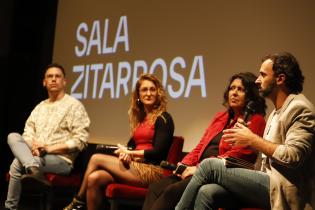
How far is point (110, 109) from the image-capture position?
5.38 meters

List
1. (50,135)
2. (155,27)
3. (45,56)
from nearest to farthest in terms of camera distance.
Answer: (50,135) → (155,27) → (45,56)

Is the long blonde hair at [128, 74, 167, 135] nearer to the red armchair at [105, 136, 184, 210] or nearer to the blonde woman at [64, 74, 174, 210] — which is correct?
the blonde woman at [64, 74, 174, 210]

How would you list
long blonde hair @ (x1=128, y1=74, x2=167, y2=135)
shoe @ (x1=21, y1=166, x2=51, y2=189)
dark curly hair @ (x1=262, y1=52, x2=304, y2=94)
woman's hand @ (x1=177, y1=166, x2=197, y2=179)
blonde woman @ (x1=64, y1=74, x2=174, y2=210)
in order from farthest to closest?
shoe @ (x1=21, y1=166, x2=51, y2=189) < long blonde hair @ (x1=128, y1=74, x2=167, y2=135) < blonde woman @ (x1=64, y1=74, x2=174, y2=210) < woman's hand @ (x1=177, y1=166, x2=197, y2=179) < dark curly hair @ (x1=262, y1=52, x2=304, y2=94)

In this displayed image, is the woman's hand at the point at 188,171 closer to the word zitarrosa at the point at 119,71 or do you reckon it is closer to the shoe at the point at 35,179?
the word zitarrosa at the point at 119,71

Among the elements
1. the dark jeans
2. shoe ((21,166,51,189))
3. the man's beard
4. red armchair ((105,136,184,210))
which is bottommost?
shoe ((21,166,51,189))

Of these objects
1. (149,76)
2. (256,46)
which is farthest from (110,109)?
(256,46)

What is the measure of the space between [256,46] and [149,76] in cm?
89

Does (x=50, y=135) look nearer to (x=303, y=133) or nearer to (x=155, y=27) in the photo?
(x=155, y=27)

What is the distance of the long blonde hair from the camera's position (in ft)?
13.4

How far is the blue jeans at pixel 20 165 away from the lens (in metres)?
4.33

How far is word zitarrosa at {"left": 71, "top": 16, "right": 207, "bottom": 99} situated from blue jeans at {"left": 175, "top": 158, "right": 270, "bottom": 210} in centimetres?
177

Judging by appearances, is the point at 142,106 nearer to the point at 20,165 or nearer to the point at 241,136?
the point at 20,165

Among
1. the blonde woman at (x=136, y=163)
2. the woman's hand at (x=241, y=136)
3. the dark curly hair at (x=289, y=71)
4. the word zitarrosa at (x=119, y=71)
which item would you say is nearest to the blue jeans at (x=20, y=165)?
the blonde woman at (x=136, y=163)

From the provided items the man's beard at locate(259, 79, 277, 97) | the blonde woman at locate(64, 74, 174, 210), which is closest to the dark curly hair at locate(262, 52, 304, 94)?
the man's beard at locate(259, 79, 277, 97)
